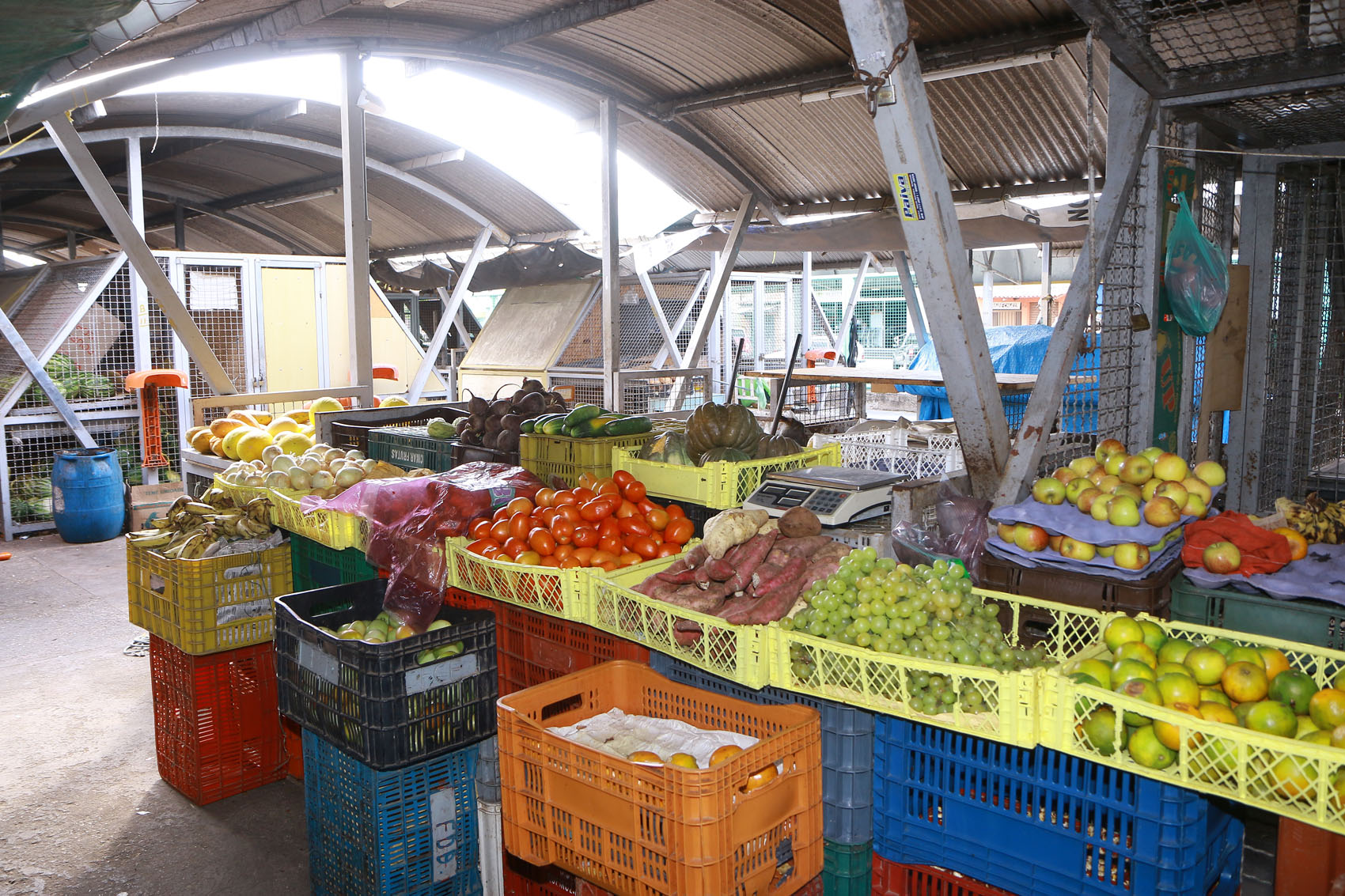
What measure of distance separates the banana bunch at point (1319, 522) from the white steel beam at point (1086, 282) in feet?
2.74

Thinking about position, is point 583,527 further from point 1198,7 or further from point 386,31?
point 386,31

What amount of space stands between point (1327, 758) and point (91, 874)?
3.93 metres

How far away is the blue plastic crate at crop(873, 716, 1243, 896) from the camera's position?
83.0 inches

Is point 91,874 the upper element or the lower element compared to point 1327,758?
lower

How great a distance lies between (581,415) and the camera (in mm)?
4688

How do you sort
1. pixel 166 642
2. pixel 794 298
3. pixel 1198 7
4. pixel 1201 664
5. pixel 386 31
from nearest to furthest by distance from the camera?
pixel 1201 664, pixel 1198 7, pixel 166 642, pixel 386 31, pixel 794 298

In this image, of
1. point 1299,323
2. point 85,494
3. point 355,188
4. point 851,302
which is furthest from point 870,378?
point 85,494

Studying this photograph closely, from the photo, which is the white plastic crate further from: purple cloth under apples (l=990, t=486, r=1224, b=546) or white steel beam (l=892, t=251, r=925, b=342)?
white steel beam (l=892, t=251, r=925, b=342)

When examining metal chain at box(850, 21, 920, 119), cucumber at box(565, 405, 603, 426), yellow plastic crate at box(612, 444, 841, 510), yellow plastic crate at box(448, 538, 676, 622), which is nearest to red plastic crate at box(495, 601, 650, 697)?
yellow plastic crate at box(448, 538, 676, 622)

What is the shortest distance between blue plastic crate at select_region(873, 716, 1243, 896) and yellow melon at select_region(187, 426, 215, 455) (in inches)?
257

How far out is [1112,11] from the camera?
3.30 meters

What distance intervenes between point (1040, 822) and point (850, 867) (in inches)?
22.9

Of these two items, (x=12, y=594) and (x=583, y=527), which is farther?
(x=12, y=594)

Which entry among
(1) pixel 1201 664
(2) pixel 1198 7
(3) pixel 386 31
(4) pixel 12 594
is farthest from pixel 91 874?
(3) pixel 386 31
